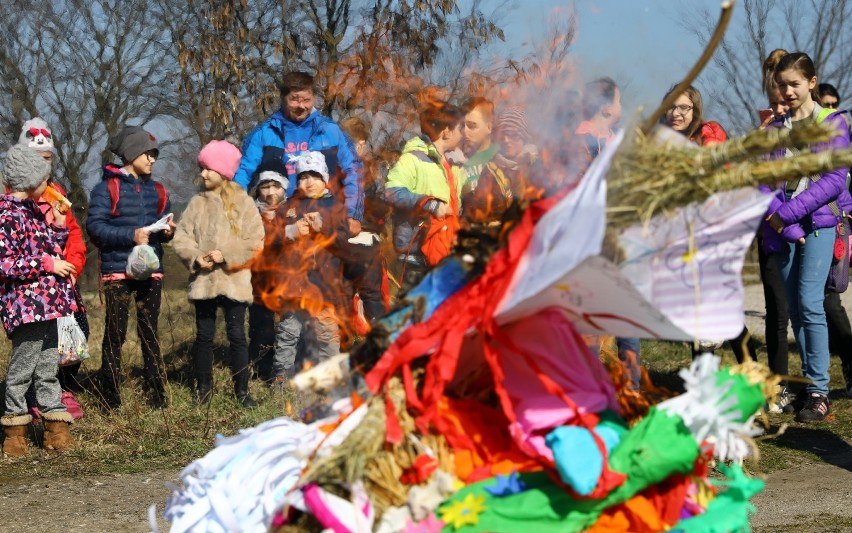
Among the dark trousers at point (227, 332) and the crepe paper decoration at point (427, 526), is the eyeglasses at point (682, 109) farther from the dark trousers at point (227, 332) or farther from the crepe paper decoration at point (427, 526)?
the crepe paper decoration at point (427, 526)

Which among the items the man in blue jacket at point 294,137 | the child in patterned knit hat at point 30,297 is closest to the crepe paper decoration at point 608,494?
the child in patterned knit hat at point 30,297

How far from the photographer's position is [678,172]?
98.7 inches

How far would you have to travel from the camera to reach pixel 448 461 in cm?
268

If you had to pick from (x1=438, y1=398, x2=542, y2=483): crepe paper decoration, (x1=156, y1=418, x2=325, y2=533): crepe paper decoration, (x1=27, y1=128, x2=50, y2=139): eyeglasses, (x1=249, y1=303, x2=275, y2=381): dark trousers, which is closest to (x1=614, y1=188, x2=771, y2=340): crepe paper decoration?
(x1=438, y1=398, x2=542, y2=483): crepe paper decoration

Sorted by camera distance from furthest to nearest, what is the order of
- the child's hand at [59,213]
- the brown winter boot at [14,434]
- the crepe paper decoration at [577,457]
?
the child's hand at [59,213], the brown winter boot at [14,434], the crepe paper decoration at [577,457]

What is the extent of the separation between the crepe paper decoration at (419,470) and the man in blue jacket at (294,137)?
13.2 ft

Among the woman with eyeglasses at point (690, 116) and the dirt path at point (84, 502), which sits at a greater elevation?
the woman with eyeglasses at point (690, 116)

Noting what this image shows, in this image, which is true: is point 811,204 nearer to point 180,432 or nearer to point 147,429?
point 180,432

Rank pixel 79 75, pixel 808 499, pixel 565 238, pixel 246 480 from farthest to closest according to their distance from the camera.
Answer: pixel 79 75
pixel 808 499
pixel 246 480
pixel 565 238

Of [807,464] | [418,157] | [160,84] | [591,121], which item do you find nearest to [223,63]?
[160,84]

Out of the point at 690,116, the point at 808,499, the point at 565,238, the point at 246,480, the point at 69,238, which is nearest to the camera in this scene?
the point at 565,238

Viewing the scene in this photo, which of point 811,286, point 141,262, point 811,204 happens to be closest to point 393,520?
point 811,204

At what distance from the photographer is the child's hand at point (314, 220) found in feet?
19.0

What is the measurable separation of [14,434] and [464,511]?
13.9 ft
